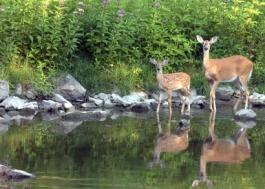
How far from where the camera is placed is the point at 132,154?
12148 mm

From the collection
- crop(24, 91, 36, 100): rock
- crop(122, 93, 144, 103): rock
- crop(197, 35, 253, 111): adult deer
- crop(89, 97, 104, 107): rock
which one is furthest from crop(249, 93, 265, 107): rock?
crop(24, 91, 36, 100): rock

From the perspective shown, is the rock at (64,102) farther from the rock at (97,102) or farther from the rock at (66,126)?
the rock at (66,126)

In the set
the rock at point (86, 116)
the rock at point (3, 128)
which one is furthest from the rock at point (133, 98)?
the rock at point (3, 128)

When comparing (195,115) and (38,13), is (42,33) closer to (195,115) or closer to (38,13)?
(38,13)

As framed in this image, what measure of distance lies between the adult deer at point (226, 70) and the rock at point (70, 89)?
9.92ft

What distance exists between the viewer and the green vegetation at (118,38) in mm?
18500

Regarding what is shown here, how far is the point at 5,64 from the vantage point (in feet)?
60.4

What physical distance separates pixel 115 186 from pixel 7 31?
9.74 m

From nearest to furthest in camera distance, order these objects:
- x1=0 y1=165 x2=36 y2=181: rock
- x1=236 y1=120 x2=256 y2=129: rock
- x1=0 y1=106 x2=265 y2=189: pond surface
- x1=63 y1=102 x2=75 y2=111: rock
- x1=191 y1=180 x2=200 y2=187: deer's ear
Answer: x1=0 y1=165 x2=36 y2=181: rock
x1=191 y1=180 x2=200 y2=187: deer's ear
x1=0 y1=106 x2=265 y2=189: pond surface
x1=236 y1=120 x2=256 y2=129: rock
x1=63 y1=102 x2=75 y2=111: rock

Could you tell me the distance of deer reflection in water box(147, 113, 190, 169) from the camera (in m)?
12.0

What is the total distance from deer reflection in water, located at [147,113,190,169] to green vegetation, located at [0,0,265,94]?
402cm

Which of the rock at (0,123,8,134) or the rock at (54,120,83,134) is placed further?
the rock at (54,120,83,134)

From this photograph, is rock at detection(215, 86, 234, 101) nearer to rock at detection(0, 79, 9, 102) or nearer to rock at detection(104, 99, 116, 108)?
rock at detection(104, 99, 116, 108)

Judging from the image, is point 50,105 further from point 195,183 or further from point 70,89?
point 195,183
